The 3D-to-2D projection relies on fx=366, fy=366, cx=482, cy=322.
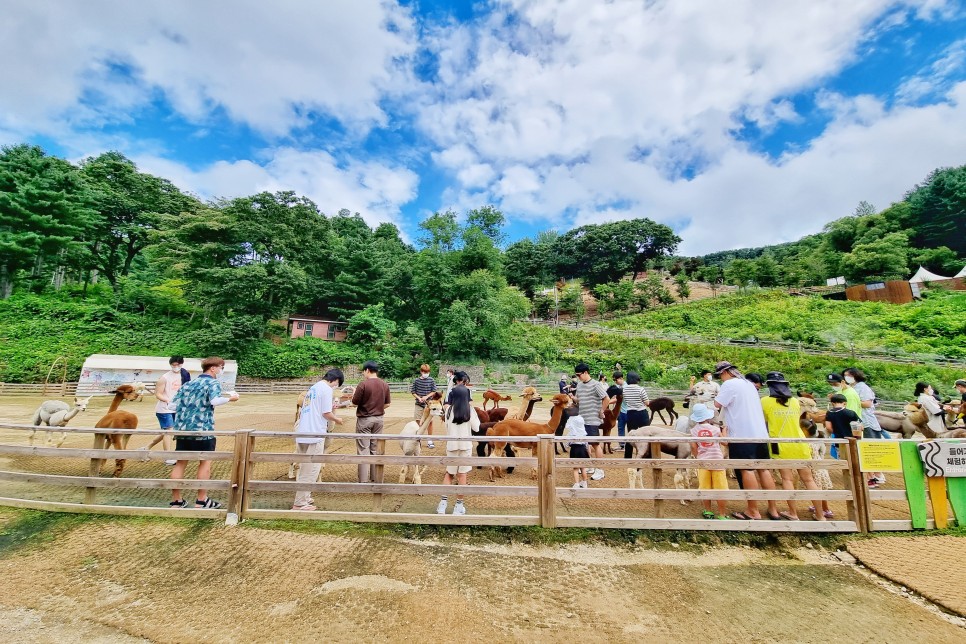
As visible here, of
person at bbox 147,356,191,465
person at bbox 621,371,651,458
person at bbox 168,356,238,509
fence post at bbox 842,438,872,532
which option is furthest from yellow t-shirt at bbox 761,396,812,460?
person at bbox 147,356,191,465

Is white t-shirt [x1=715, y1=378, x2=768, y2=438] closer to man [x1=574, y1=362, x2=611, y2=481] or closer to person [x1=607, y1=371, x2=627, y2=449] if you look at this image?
man [x1=574, y1=362, x2=611, y2=481]

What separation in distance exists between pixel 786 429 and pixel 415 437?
4511 mm

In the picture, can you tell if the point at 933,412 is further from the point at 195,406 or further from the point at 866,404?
the point at 195,406

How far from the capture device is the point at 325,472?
20.3 ft

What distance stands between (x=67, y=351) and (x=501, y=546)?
1275 inches

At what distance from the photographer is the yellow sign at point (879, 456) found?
4.05 m

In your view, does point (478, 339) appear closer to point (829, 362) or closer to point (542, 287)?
point (829, 362)

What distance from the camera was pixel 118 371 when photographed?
18984 millimetres

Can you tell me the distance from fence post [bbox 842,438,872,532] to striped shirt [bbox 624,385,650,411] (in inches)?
113

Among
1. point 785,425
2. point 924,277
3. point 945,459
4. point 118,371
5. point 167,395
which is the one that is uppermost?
point 924,277

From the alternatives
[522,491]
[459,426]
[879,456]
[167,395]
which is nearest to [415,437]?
A: [459,426]

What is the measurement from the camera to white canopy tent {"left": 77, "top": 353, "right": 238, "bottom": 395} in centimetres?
1859

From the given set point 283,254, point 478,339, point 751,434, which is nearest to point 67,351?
point 283,254

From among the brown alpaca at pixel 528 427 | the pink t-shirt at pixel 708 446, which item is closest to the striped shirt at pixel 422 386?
the brown alpaca at pixel 528 427
